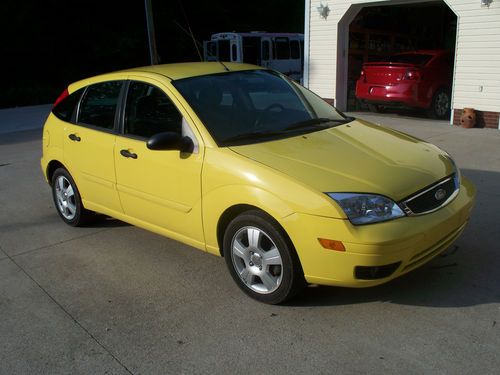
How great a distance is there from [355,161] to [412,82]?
8401mm

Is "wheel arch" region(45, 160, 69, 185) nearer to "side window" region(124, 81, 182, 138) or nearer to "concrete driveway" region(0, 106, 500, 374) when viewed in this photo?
"concrete driveway" region(0, 106, 500, 374)

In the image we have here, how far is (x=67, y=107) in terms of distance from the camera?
5.36 m

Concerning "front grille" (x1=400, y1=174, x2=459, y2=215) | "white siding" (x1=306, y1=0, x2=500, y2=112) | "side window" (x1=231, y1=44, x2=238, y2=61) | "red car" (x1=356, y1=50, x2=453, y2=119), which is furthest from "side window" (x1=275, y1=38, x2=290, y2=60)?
"front grille" (x1=400, y1=174, x2=459, y2=215)

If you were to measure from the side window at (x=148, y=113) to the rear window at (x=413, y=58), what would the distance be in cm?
868

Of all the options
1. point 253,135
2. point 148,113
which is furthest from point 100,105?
point 253,135

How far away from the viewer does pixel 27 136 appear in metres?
11.9

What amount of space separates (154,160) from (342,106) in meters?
9.92

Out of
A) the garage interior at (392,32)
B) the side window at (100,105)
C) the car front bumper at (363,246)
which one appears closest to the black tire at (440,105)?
the garage interior at (392,32)

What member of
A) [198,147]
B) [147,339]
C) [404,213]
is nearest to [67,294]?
[147,339]

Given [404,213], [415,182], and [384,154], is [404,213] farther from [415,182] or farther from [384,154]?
[384,154]

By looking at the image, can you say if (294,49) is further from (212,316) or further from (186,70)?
(212,316)

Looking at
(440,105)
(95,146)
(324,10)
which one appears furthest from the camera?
(324,10)

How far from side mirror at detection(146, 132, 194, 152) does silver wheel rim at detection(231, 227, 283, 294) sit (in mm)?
765

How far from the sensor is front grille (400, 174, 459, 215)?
3293 mm
